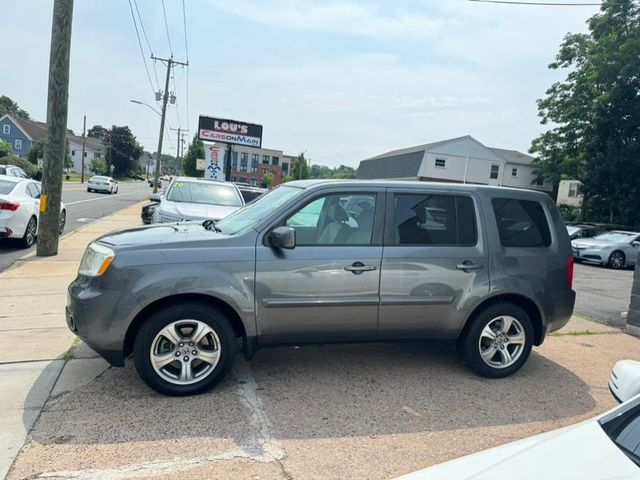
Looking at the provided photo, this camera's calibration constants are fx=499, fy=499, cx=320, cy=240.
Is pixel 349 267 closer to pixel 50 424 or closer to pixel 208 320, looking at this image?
pixel 208 320

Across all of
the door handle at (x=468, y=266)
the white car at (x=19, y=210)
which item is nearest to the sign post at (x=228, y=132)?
the white car at (x=19, y=210)

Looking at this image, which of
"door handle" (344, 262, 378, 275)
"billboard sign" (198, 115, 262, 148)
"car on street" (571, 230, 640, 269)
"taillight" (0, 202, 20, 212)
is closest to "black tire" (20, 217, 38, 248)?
"taillight" (0, 202, 20, 212)

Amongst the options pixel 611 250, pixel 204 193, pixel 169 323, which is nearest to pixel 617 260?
pixel 611 250

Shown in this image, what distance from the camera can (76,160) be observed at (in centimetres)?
9956

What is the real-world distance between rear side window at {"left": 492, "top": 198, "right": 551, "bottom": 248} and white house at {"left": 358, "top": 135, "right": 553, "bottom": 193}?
141ft

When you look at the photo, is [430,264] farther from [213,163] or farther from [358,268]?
[213,163]

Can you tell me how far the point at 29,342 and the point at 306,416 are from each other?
317 cm

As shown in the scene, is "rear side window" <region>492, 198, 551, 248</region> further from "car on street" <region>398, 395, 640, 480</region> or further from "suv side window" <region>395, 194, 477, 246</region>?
"car on street" <region>398, 395, 640, 480</region>

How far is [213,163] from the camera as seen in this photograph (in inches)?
1029

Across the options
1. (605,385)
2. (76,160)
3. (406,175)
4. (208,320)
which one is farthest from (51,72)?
(76,160)

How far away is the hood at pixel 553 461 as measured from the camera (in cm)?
179

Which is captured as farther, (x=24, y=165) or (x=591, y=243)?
(x=24, y=165)

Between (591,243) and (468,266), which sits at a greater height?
(468,266)

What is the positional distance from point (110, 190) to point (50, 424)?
132 ft
